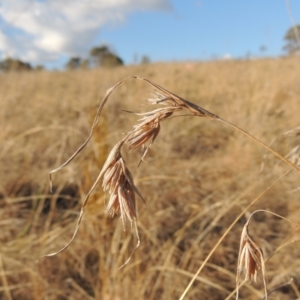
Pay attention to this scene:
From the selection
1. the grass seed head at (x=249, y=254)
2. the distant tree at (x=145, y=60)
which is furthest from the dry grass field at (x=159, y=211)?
the distant tree at (x=145, y=60)

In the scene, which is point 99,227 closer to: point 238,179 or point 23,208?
point 23,208

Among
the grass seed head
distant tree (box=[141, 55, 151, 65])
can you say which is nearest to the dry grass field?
the grass seed head

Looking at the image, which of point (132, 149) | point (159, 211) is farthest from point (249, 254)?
point (159, 211)

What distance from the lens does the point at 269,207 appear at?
66.3 inches

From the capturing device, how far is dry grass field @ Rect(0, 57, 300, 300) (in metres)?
1.14

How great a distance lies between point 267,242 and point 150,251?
0.46 metres

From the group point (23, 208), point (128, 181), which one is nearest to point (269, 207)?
point (23, 208)

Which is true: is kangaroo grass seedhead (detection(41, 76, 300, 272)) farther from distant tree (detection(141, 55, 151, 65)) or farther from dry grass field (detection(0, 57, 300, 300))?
distant tree (detection(141, 55, 151, 65))

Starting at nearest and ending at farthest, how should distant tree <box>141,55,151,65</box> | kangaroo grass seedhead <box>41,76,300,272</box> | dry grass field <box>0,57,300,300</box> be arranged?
1. kangaroo grass seedhead <box>41,76,300,272</box>
2. dry grass field <box>0,57,300,300</box>
3. distant tree <box>141,55,151,65</box>

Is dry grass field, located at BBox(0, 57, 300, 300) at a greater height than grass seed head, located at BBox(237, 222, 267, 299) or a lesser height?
lesser

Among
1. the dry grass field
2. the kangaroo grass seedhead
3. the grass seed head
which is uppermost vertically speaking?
the kangaroo grass seedhead

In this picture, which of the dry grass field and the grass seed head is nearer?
the grass seed head

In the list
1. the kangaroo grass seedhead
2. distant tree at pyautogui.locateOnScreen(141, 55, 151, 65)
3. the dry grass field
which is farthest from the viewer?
distant tree at pyautogui.locateOnScreen(141, 55, 151, 65)

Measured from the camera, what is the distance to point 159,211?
1.47 metres
